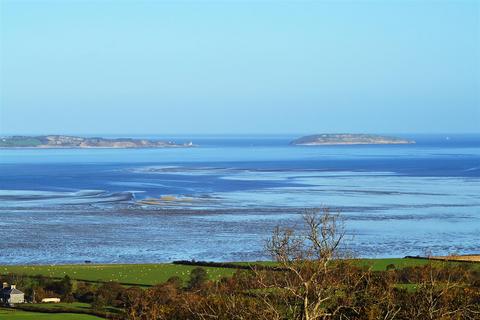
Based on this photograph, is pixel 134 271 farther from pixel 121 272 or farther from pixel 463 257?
pixel 463 257

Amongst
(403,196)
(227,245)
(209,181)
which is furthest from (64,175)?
(227,245)

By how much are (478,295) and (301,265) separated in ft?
21.0

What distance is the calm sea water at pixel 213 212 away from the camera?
38.2 m

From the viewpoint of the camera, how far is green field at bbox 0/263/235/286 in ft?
96.4

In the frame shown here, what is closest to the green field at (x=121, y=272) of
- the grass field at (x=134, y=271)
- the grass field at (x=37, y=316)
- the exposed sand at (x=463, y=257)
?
the grass field at (x=134, y=271)

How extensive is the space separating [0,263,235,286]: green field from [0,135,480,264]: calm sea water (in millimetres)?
2754

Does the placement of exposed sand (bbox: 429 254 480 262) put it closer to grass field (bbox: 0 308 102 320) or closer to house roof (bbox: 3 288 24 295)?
house roof (bbox: 3 288 24 295)

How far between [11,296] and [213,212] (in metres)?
26.4

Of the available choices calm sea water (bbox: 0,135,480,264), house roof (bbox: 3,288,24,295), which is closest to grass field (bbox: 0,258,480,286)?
calm sea water (bbox: 0,135,480,264)

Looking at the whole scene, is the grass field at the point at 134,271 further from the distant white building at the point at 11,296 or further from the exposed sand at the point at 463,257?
the distant white building at the point at 11,296

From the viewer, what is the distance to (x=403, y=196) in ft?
201

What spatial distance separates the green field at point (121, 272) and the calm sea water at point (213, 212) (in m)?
2.75

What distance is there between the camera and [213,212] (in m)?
51.6

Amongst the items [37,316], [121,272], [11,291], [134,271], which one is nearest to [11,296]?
[11,291]
